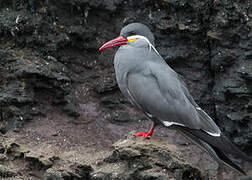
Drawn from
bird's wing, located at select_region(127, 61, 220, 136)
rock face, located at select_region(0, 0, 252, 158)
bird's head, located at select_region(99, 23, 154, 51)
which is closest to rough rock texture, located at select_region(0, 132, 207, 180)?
bird's wing, located at select_region(127, 61, 220, 136)

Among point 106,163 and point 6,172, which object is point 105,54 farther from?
point 6,172

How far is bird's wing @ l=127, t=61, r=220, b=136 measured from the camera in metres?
5.51

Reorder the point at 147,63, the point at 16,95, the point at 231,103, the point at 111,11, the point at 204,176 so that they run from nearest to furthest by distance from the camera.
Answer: the point at 204,176
the point at 147,63
the point at 16,95
the point at 231,103
the point at 111,11

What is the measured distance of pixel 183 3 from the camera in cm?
719

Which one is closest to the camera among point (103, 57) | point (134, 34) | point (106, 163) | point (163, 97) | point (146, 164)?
point (146, 164)

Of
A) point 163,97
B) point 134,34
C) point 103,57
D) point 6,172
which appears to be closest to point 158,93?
point 163,97

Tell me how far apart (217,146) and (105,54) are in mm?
3145

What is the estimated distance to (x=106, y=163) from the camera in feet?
17.2

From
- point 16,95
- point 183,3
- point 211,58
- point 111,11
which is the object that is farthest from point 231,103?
point 16,95

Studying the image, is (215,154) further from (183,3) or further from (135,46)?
(183,3)

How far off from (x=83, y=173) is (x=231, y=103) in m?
2.82

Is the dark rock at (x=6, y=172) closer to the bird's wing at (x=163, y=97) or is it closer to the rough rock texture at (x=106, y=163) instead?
the rough rock texture at (x=106, y=163)

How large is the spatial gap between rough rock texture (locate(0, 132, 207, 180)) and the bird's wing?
433 millimetres

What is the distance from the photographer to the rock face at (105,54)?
22.0 feet
